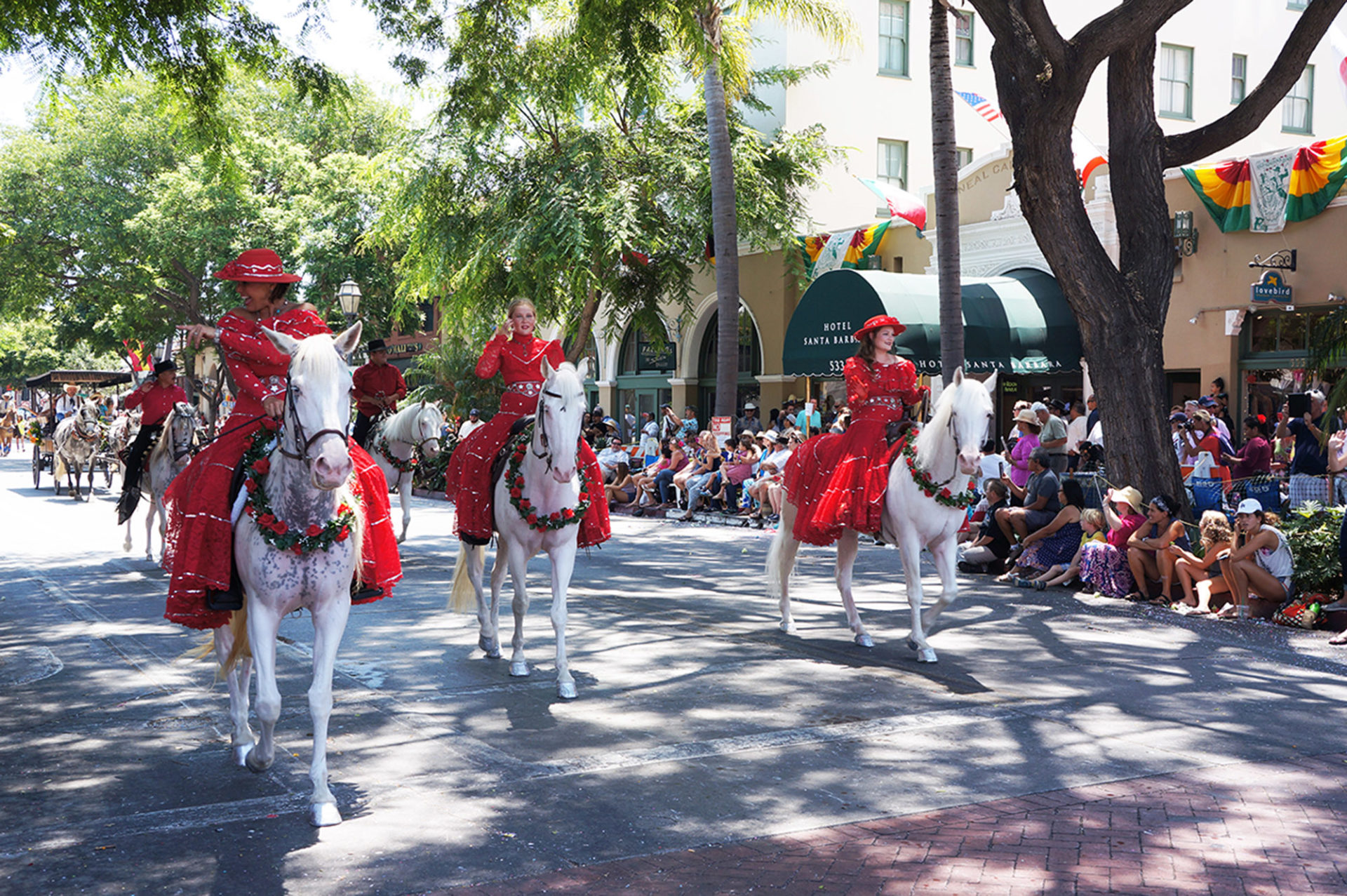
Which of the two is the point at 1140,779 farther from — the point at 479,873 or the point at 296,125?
the point at 296,125

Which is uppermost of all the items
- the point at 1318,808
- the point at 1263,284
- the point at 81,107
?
the point at 81,107

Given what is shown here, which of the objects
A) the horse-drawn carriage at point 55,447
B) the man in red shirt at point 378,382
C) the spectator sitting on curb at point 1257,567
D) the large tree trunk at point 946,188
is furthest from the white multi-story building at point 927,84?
the spectator sitting on curb at point 1257,567

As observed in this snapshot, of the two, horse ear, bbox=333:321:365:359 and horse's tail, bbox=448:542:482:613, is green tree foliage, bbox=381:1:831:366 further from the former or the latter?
horse ear, bbox=333:321:365:359

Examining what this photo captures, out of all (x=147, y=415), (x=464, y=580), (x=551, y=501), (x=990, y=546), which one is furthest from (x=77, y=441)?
(x=551, y=501)

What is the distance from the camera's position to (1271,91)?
13328 mm

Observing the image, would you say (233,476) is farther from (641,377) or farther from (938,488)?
(641,377)

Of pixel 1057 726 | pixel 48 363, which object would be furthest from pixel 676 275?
pixel 48 363

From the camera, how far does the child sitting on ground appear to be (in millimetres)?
13234

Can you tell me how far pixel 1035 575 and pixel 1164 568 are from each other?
1.81 metres

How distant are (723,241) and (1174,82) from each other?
16447 mm

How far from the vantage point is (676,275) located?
28.4 m

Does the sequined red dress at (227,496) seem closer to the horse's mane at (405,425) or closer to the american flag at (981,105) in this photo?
the horse's mane at (405,425)

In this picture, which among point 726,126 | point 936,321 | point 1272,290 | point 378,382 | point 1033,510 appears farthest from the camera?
point 936,321

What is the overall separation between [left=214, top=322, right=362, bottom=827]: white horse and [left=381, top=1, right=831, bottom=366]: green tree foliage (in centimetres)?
1954
